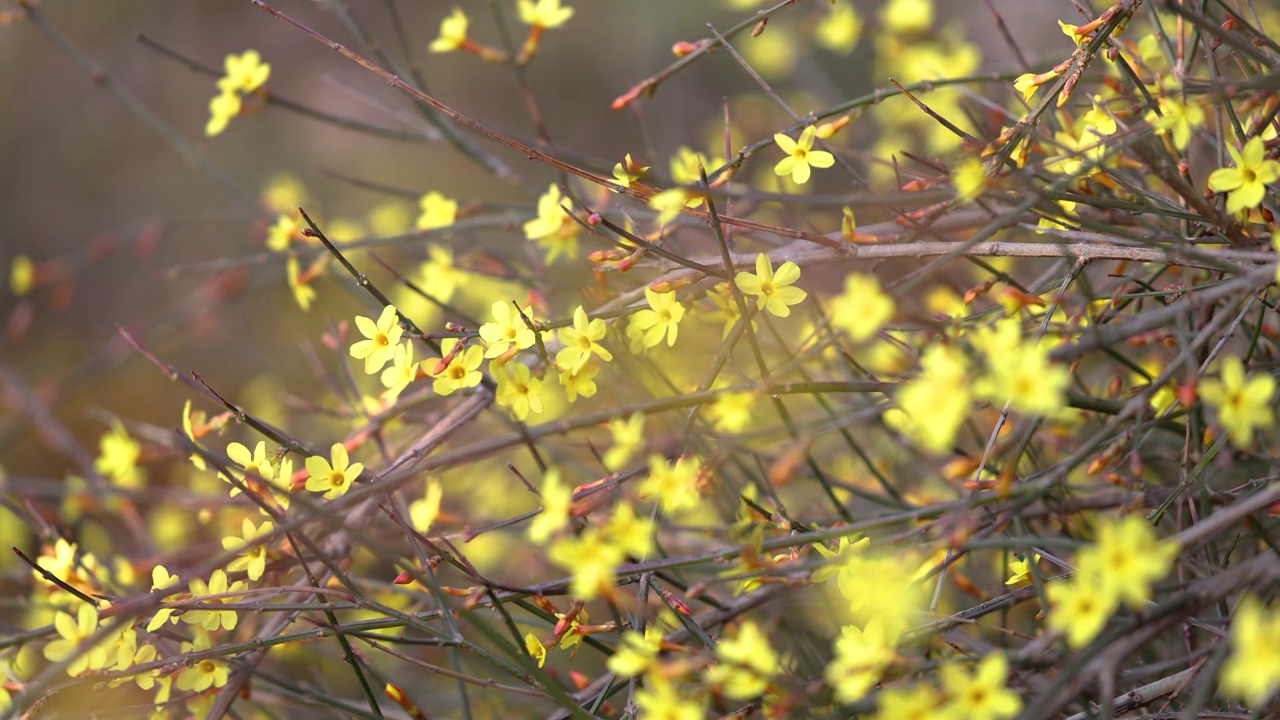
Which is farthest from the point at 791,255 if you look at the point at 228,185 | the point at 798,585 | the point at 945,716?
the point at 228,185

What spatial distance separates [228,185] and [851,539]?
66.6 inches

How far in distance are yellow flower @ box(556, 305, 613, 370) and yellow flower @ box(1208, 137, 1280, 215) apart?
2.51 ft

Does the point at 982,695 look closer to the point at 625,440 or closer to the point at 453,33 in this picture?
the point at 625,440

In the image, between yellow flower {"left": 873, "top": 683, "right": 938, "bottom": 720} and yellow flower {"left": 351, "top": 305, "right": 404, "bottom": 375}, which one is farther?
yellow flower {"left": 351, "top": 305, "right": 404, "bottom": 375}

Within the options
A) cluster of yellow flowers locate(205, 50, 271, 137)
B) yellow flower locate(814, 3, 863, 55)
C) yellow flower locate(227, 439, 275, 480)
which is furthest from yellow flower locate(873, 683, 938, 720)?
yellow flower locate(814, 3, 863, 55)

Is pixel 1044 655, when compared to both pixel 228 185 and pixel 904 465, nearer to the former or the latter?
pixel 904 465

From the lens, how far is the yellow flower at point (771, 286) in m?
1.21

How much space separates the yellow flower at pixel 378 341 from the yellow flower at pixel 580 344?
0.81ft

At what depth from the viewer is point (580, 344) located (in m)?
1.23

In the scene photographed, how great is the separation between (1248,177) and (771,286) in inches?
22.8

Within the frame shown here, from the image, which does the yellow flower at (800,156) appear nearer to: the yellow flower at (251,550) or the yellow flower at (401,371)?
the yellow flower at (401,371)

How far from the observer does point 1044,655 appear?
1.09m

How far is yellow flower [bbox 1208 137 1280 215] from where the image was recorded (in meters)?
1.09

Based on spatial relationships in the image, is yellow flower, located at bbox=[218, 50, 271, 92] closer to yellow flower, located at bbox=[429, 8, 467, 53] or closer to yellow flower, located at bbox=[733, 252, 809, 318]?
yellow flower, located at bbox=[429, 8, 467, 53]
